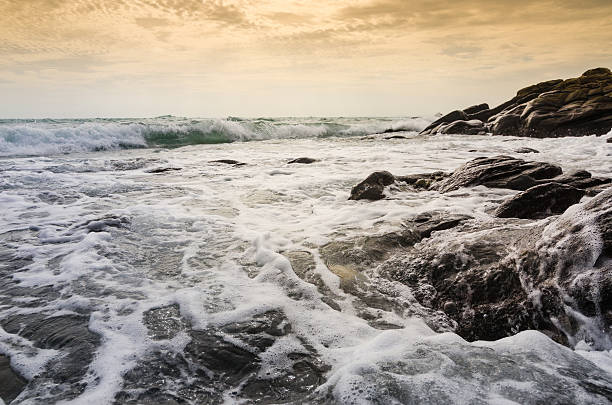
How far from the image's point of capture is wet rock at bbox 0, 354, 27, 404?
2.14 metres

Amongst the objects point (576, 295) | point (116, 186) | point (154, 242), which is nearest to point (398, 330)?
point (576, 295)

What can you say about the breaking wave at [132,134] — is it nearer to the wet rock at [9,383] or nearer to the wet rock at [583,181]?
the wet rock at [9,383]

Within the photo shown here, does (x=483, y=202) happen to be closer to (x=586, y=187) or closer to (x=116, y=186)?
(x=586, y=187)

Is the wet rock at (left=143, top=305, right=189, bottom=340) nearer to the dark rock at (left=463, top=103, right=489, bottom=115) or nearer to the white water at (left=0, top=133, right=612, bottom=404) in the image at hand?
the white water at (left=0, top=133, right=612, bottom=404)

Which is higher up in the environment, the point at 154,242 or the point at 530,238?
the point at 530,238

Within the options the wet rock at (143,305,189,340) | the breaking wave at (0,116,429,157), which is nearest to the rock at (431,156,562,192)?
the wet rock at (143,305,189,340)

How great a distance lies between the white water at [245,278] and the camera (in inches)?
82.8

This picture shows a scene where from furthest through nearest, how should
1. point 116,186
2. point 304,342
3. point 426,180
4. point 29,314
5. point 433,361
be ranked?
point 116,186 < point 426,180 < point 29,314 < point 304,342 < point 433,361

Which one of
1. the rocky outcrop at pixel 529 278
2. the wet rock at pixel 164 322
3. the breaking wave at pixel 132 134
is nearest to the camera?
the rocky outcrop at pixel 529 278

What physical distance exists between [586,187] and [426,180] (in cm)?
261

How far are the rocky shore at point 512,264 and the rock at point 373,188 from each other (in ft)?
5.42

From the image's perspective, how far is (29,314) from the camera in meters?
3.08

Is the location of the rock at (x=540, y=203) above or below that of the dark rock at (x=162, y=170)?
above

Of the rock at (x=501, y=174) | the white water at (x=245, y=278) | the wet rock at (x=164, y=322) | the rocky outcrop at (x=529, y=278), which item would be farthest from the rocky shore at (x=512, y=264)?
the wet rock at (x=164, y=322)
